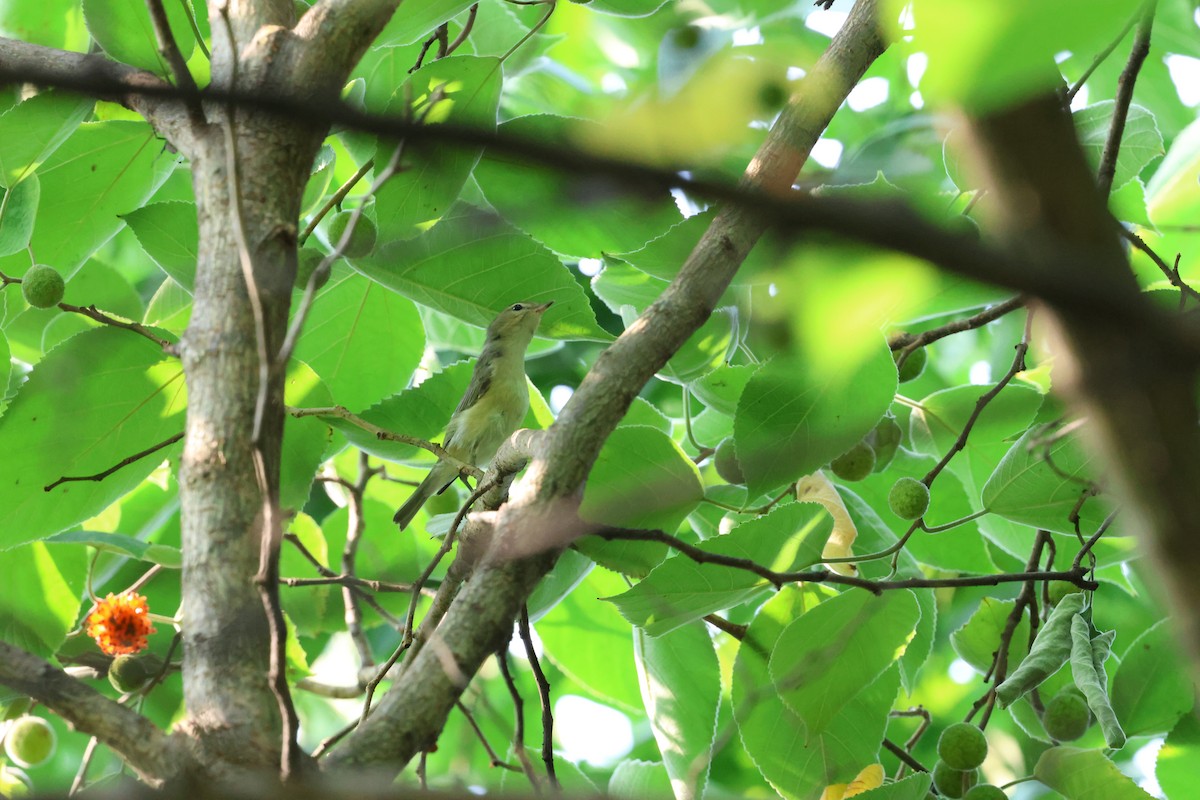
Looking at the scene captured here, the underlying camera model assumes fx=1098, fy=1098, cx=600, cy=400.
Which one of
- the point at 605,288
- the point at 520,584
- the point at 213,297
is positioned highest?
the point at 605,288

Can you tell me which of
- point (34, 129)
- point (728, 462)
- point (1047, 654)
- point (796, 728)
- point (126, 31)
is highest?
point (126, 31)

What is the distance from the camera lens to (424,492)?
3355 millimetres

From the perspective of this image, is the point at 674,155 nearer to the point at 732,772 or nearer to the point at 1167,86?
the point at 1167,86

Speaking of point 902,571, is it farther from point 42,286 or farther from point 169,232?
point 42,286

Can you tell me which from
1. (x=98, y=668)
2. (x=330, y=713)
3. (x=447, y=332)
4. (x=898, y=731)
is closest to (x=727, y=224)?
(x=447, y=332)

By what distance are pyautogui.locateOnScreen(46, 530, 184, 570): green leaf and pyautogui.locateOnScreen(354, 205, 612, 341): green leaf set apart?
0.73 meters

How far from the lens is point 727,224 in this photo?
1657mm

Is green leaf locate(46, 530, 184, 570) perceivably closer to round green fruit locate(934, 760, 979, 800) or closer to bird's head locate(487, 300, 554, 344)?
bird's head locate(487, 300, 554, 344)

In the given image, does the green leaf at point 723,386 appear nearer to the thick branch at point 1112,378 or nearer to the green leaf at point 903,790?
the green leaf at point 903,790

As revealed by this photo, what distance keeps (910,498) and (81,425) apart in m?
1.52

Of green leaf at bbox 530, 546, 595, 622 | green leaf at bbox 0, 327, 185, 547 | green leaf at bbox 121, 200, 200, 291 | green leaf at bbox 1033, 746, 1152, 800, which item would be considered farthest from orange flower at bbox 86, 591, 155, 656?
green leaf at bbox 1033, 746, 1152, 800

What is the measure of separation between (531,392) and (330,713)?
283 cm

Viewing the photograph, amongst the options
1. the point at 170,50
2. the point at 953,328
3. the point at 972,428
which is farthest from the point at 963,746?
the point at 170,50

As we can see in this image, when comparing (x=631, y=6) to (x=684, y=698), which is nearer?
(x=684, y=698)
